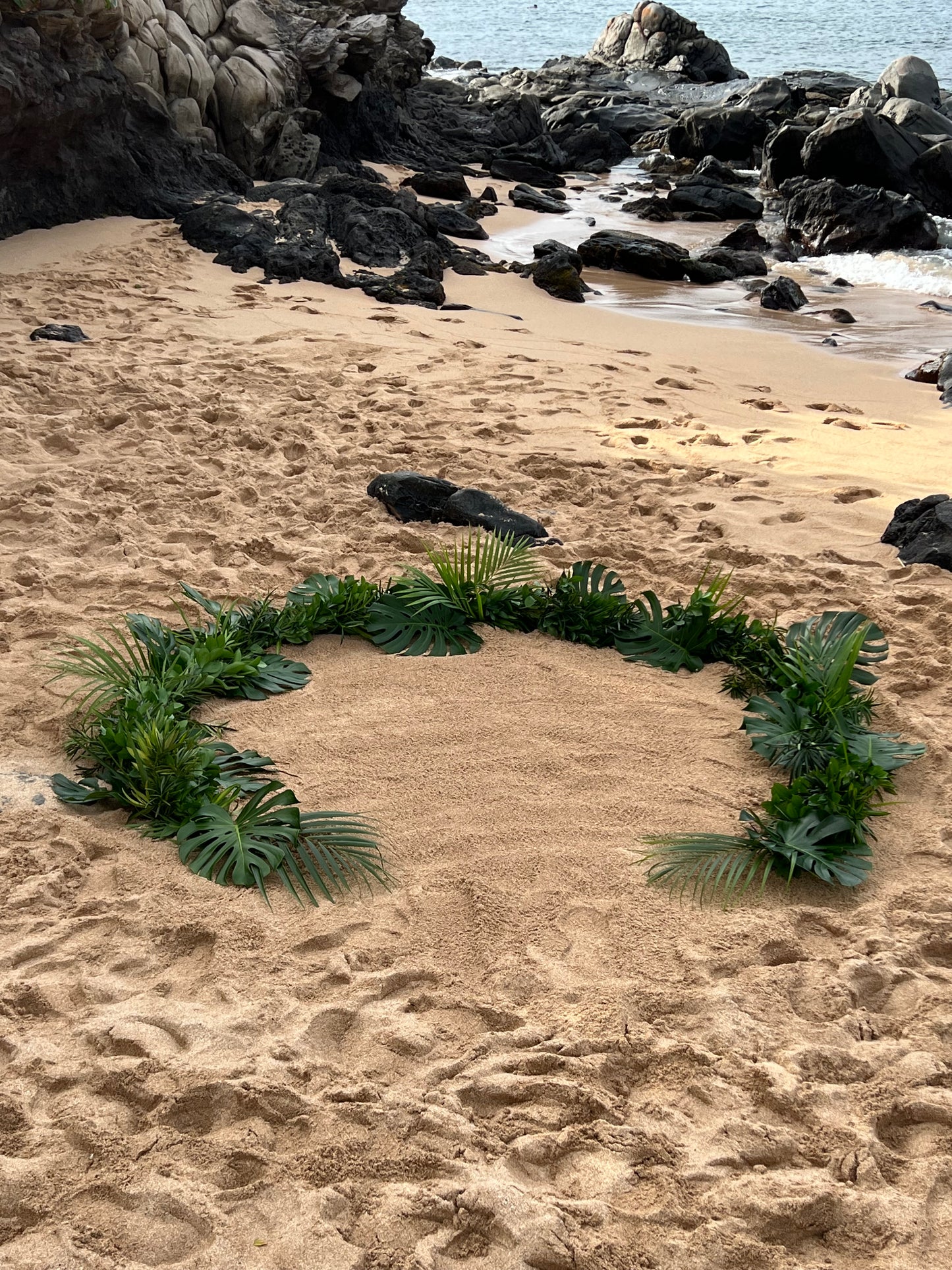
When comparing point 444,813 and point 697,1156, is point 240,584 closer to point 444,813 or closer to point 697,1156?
point 444,813

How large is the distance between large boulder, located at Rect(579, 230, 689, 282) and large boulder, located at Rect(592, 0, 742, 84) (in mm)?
24691

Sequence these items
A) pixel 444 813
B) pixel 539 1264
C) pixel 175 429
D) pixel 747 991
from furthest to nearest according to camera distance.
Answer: pixel 175 429 → pixel 444 813 → pixel 747 991 → pixel 539 1264

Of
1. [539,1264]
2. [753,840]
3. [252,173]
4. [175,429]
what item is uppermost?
[252,173]

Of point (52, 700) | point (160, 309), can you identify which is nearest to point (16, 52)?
point (160, 309)

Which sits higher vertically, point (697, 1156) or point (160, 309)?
point (160, 309)

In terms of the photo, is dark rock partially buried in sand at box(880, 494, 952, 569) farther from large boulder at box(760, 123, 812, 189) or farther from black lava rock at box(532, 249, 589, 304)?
large boulder at box(760, 123, 812, 189)

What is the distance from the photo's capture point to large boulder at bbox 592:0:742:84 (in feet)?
108

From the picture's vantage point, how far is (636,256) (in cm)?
1153

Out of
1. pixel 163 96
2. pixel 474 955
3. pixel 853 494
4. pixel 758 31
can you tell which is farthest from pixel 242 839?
pixel 758 31

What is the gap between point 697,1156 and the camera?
1993mm

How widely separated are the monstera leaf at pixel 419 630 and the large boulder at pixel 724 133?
20.4 metres

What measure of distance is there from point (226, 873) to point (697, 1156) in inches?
52.8

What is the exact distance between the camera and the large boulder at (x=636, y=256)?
453 inches

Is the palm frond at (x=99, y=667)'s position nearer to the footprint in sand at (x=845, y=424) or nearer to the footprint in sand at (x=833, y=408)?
the footprint in sand at (x=845, y=424)
